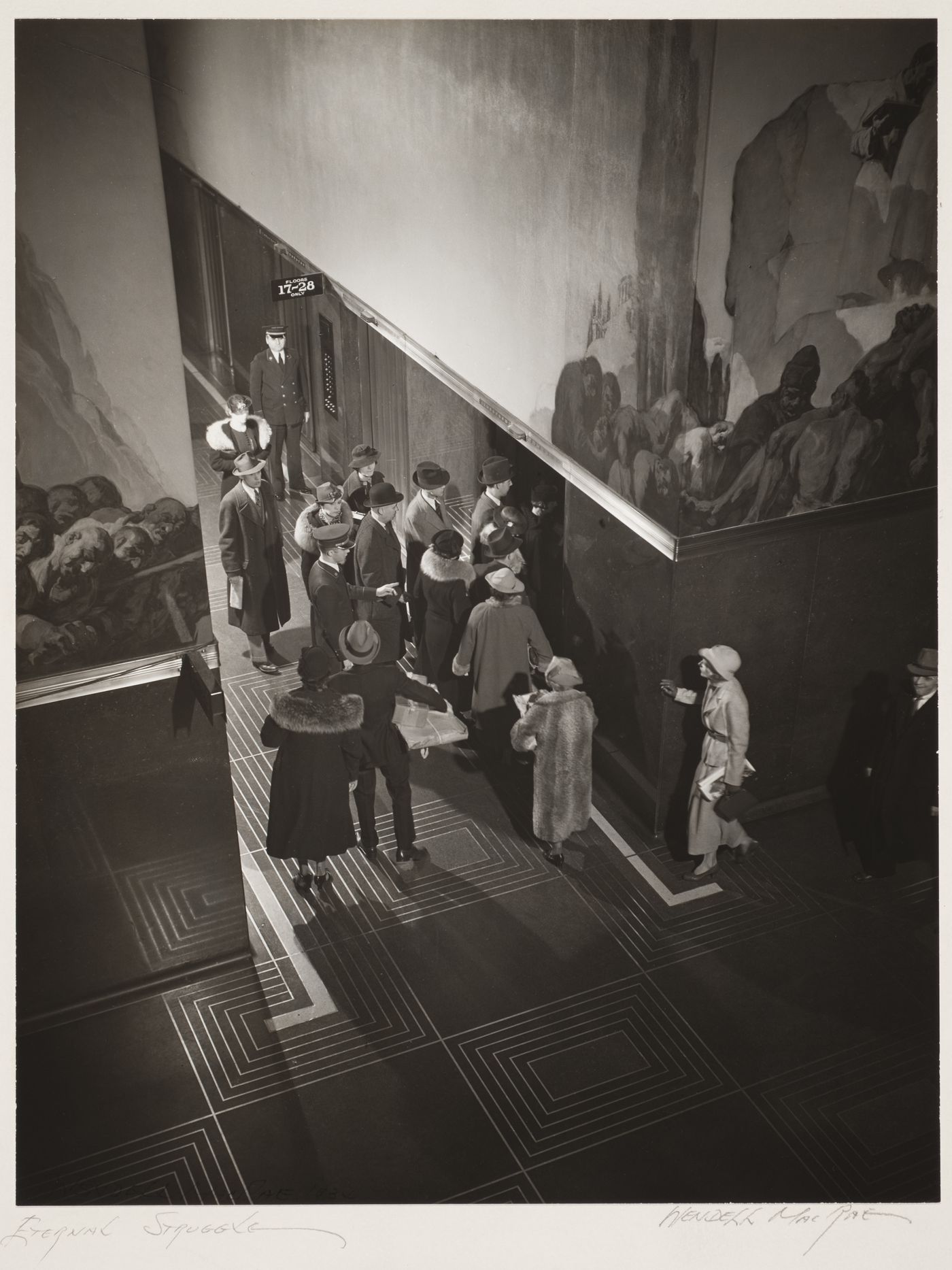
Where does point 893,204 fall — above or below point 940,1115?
above

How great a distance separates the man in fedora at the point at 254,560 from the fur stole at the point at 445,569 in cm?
148

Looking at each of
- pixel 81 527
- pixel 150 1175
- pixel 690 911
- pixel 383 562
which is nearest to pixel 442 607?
pixel 383 562

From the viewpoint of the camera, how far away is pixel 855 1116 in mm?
6770

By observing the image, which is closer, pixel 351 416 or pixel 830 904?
pixel 830 904

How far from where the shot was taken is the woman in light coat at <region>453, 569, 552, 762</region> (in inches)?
347

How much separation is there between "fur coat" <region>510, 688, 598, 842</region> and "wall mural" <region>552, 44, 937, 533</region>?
1.29 m

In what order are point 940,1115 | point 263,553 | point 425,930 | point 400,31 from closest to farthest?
point 940,1115 < point 425,930 < point 400,31 < point 263,553

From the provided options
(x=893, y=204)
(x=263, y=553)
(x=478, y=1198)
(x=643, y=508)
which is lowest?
(x=478, y=1198)

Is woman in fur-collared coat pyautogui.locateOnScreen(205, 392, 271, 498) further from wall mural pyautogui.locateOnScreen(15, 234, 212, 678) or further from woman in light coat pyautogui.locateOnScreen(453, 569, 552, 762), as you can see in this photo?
wall mural pyautogui.locateOnScreen(15, 234, 212, 678)

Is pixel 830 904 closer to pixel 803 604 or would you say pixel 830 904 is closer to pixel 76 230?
pixel 803 604

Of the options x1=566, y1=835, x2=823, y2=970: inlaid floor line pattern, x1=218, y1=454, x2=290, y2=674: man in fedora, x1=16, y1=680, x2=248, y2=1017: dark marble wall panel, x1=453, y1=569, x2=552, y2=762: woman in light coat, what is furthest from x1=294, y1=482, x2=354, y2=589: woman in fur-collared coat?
x1=566, y1=835, x2=823, y2=970: inlaid floor line pattern

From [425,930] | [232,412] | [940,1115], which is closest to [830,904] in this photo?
[940,1115]

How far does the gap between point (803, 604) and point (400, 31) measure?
5125 millimetres

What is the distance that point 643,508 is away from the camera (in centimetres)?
807
